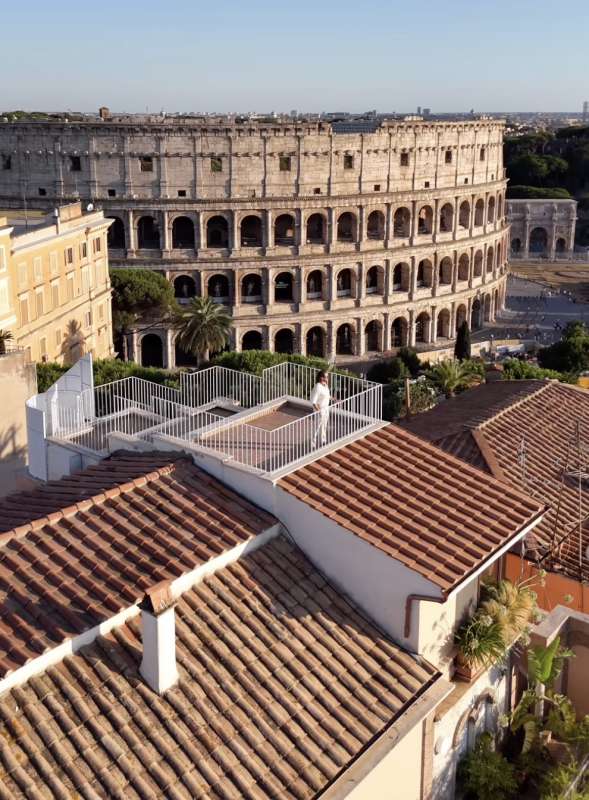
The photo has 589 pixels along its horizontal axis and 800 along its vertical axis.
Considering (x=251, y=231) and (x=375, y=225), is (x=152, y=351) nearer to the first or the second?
(x=251, y=231)

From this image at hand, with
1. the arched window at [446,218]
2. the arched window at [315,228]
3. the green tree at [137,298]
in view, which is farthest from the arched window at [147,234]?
the arched window at [446,218]

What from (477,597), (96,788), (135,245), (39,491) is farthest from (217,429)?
(135,245)

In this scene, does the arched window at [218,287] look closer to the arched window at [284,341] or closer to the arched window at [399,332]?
the arched window at [284,341]

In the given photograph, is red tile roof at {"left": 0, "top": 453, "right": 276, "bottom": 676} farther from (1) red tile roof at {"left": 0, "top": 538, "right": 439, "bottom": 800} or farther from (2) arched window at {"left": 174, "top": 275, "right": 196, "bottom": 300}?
(2) arched window at {"left": 174, "top": 275, "right": 196, "bottom": 300}

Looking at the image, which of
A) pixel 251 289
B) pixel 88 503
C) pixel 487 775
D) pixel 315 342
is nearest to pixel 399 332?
pixel 315 342

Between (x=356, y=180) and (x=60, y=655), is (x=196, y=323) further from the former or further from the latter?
(x=60, y=655)

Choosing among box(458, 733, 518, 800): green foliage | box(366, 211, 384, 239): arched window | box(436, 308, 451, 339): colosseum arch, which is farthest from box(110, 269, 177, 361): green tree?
box(458, 733, 518, 800): green foliage
